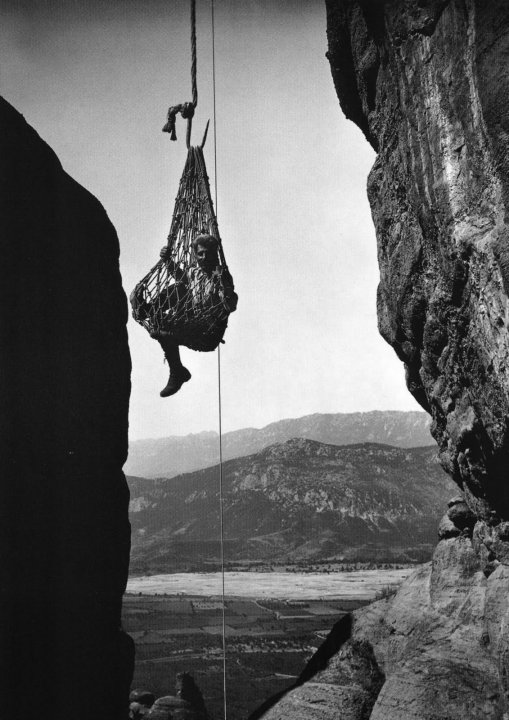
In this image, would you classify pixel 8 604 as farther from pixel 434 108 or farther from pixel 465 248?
pixel 434 108

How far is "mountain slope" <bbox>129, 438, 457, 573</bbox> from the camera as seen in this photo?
46375 millimetres

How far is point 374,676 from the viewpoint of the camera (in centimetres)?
793

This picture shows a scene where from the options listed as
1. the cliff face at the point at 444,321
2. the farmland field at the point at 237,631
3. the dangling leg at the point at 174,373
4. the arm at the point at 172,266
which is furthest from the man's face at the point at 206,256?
the farmland field at the point at 237,631

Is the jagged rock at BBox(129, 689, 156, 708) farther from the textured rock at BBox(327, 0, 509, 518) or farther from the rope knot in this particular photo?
the rope knot

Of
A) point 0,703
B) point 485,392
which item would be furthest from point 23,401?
point 485,392

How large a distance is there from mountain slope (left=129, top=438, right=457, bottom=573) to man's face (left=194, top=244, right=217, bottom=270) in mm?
39093

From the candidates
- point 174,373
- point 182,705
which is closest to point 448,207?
point 174,373

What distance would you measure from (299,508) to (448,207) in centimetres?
4753

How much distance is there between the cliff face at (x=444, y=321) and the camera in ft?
19.3

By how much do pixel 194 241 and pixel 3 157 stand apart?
3431 mm

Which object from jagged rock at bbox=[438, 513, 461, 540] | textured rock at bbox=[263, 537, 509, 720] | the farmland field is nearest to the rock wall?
textured rock at bbox=[263, 537, 509, 720]

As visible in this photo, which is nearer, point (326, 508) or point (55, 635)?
point (55, 635)

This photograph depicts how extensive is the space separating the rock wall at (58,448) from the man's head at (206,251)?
2864 millimetres

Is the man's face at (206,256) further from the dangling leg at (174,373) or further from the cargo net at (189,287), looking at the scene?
the dangling leg at (174,373)
